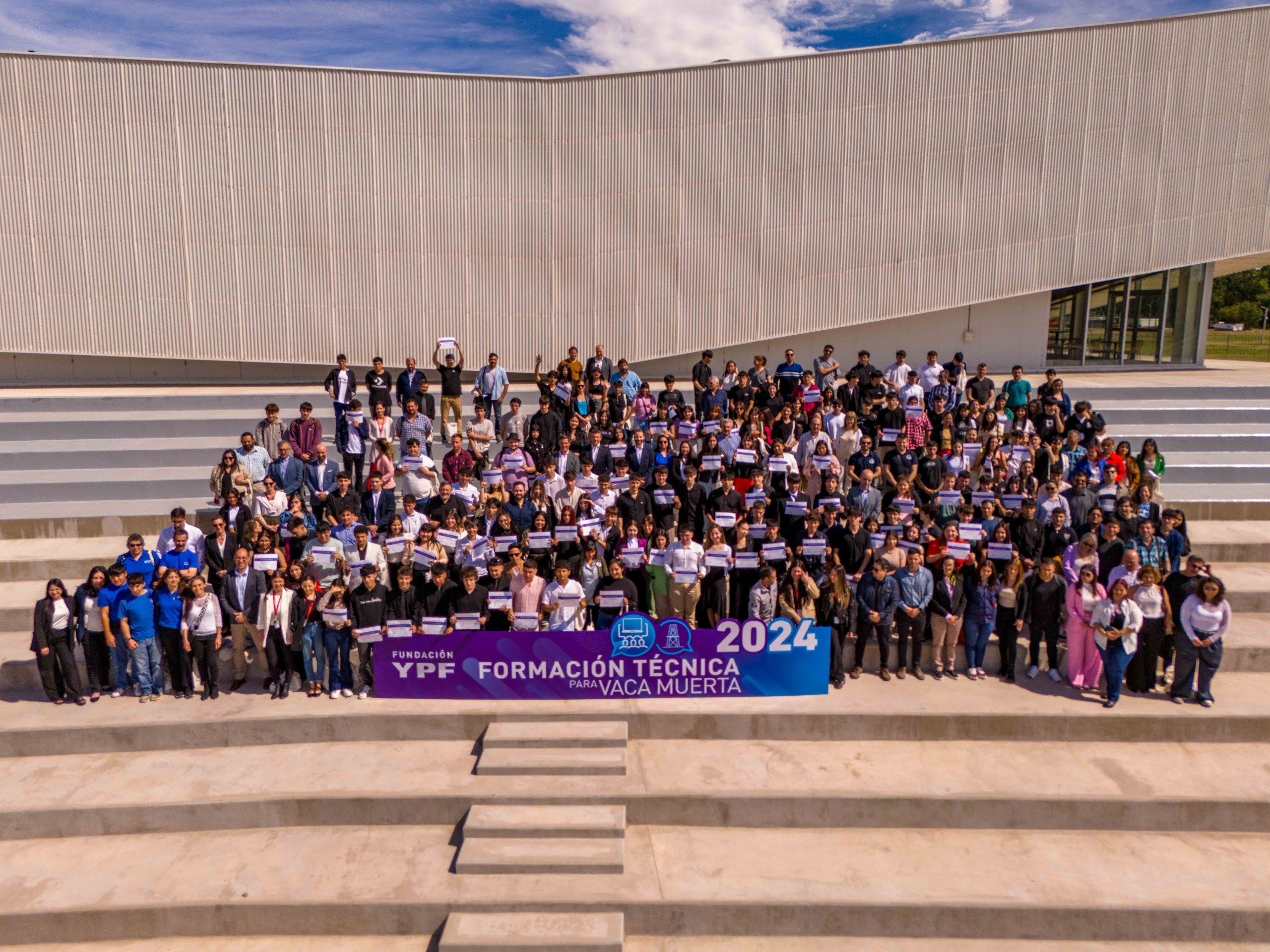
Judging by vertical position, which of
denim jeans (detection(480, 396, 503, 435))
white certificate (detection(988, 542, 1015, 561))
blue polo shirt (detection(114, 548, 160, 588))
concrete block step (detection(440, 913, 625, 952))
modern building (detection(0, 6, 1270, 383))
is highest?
modern building (detection(0, 6, 1270, 383))

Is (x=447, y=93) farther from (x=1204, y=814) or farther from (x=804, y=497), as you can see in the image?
(x=1204, y=814)

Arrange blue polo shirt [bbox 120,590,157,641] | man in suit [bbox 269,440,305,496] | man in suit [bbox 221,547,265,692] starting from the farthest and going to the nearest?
man in suit [bbox 269,440,305,496]
man in suit [bbox 221,547,265,692]
blue polo shirt [bbox 120,590,157,641]

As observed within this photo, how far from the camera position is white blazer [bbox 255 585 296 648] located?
10.1 meters

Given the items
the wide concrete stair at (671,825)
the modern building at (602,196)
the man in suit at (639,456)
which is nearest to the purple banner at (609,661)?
the wide concrete stair at (671,825)

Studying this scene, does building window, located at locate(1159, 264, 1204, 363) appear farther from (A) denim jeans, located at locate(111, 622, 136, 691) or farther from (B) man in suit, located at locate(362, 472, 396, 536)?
(A) denim jeans, located at locate(111, 622, 136, 691)

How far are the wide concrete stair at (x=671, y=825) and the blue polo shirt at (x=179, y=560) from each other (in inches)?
64.5

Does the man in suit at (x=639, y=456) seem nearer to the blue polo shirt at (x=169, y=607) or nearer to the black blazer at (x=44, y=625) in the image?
the blue polo shirt at (x=169, y=607)

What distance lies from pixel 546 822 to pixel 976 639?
5.58 m

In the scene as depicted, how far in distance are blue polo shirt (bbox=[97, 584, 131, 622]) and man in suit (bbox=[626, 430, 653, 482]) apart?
22.3ft

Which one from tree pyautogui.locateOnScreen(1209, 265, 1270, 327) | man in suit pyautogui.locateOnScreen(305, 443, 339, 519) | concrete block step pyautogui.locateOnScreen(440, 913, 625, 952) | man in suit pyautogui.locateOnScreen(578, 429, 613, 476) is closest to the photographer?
concrete block step pyautogui.locateOnScreen(440, 913, 625, 952)

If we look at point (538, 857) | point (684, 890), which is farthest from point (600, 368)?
point (684, 890)

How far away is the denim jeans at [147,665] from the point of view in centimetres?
1010

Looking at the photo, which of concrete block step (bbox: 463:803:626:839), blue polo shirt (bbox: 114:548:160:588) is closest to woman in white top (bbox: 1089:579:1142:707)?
concrete block step (bbox: 463:803:626:839)

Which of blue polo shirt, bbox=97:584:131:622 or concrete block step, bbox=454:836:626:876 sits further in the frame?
blue polo shirt, bbox=97:584:131:622
